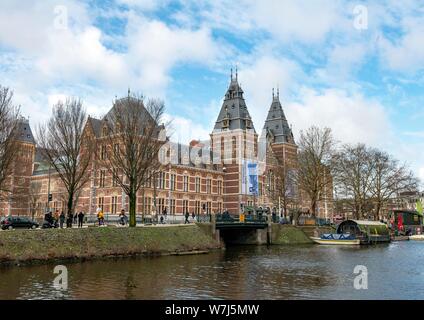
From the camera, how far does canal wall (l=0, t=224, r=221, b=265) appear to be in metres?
25.2

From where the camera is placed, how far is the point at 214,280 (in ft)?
65.5

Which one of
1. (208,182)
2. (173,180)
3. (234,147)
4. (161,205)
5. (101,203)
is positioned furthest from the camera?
(234,147)

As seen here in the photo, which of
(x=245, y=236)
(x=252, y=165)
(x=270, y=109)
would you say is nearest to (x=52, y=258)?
(x=245, y=236)

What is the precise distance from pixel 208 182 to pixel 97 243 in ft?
128

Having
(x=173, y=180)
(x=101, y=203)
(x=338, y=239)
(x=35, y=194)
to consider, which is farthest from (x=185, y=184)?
(x=35, y=194)

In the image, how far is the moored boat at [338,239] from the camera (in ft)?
152

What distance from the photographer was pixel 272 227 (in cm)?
4850

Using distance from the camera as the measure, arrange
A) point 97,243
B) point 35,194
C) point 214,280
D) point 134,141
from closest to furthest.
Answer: point 214,280 → point 97,243 → point 134,141 → point 35,194

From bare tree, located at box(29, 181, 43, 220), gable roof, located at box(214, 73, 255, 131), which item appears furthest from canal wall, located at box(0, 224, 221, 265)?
bare tree, located at box(29, 181, 43, 220)

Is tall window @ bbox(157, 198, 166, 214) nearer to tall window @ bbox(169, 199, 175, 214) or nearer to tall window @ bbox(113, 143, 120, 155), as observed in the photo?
tall window @ bbox(169, 199, 175, 214)

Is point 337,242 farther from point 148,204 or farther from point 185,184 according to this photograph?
point 185,184

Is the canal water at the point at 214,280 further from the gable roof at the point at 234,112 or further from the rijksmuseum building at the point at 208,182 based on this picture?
the gable roof at the point at 234,112

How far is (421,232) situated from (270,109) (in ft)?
118
